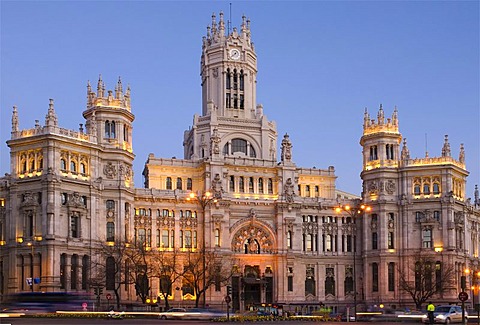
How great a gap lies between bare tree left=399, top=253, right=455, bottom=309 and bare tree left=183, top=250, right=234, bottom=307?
28.3 meters

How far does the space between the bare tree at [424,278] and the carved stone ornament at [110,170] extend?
1909 inches

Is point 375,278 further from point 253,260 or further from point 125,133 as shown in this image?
point 125,133

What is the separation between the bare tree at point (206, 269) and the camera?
429 ft

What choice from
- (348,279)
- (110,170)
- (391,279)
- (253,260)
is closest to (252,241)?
(253,260)

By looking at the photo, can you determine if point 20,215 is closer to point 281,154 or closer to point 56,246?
point 56,246

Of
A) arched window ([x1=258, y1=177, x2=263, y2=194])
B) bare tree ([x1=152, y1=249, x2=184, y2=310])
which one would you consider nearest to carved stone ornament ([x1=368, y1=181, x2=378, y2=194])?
arched window ([x1=258, y1=177, x2=263, y2=194])

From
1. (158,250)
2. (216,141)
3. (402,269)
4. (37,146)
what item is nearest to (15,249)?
(37,146)

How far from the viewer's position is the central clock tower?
151500 millimetres

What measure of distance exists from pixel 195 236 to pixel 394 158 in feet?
119

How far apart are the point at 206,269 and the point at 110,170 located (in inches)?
799

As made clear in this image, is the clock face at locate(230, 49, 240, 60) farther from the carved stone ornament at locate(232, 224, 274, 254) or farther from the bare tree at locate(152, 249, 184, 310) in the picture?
the bare tree at locate(152, 249, 184, 310)

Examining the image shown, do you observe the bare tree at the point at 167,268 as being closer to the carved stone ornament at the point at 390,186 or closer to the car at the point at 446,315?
the carved stone ornament at the point at 390,186

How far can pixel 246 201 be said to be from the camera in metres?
144

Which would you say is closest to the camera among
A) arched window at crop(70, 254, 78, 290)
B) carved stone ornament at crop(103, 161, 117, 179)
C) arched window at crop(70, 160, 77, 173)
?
arched window at crop(70, 254, 78, 290)
